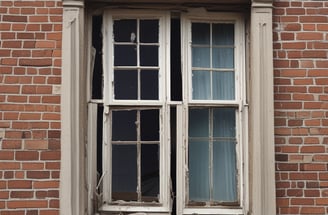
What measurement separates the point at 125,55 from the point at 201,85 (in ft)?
2.52

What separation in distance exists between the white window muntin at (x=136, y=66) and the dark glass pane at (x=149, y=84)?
1.6 inches

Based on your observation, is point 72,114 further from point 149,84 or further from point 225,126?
point 225,126

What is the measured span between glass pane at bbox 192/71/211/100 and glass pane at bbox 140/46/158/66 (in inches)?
15.7

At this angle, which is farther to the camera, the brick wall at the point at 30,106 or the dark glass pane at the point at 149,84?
the dark glass pane at the point at 149,84

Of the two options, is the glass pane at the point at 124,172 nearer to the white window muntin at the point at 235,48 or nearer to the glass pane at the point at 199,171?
the glass pane at the point at 199,171

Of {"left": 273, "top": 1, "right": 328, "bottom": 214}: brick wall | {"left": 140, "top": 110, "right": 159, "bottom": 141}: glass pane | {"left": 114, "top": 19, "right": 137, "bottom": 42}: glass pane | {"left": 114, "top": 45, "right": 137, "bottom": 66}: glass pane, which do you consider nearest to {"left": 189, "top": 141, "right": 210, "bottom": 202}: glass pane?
{"left": 140, "top": 110, "right": 159, "bottom": 141}: glass pane

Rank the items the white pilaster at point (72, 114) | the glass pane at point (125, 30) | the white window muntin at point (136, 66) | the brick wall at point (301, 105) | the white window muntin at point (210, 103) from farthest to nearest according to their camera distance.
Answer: the glass pane at point (125, 30), the white window muntin at point (136, 66), the white window muntin at point (210, 103), the brick wall at point (301, 105), the white pilaster at point (72, 114)

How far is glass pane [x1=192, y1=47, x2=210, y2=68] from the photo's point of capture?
227 inches

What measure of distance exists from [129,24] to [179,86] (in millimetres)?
762

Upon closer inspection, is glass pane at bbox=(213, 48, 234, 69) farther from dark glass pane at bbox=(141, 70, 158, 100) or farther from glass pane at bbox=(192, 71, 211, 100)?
dark glass pane at bbox=(141, 70, 158, 100)

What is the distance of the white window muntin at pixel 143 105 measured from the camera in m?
5.50

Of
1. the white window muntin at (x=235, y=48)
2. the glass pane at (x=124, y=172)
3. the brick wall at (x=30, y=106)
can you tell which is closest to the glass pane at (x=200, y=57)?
the white window muntin at (x=235, y=48)

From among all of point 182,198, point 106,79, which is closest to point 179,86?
point 106,79

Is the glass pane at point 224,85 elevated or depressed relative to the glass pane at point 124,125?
elevated
